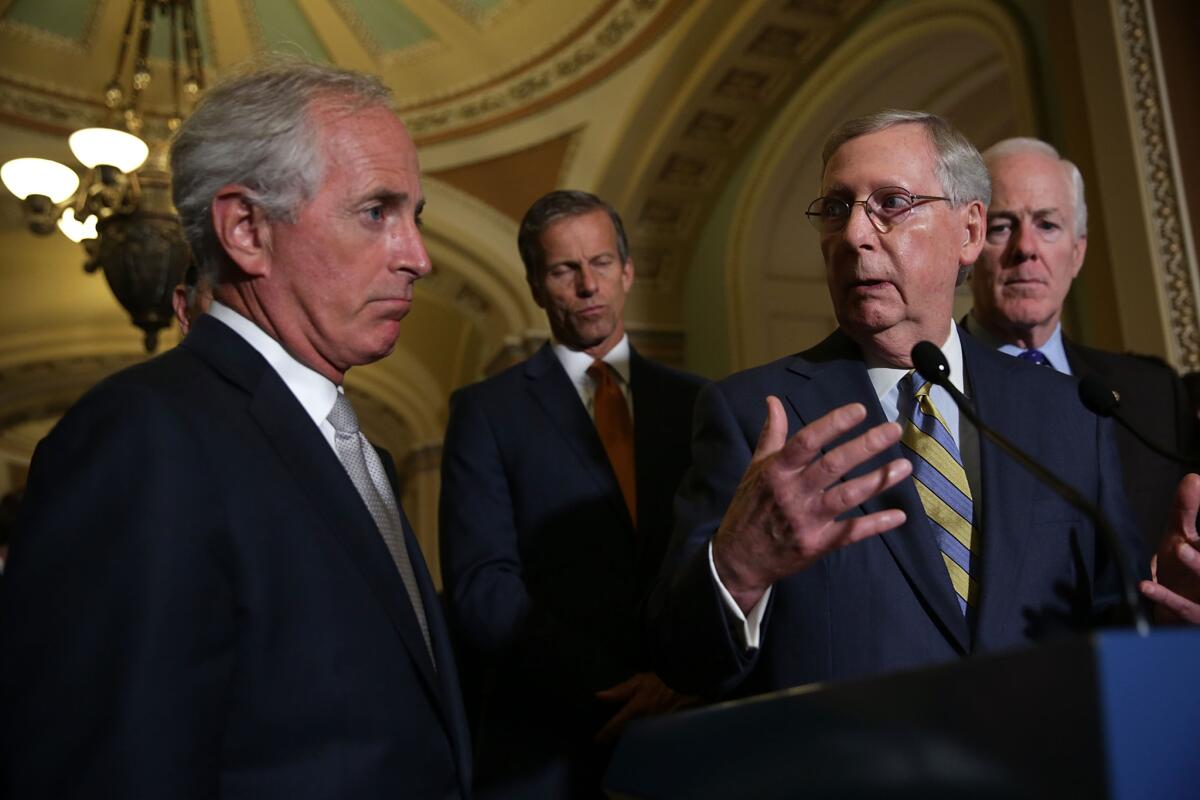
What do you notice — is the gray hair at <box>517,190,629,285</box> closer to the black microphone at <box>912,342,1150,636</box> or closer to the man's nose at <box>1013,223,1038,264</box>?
the man's nose at <box>1013,223,1038,264</box>

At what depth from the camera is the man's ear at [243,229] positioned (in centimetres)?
151

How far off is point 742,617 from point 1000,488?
44cm

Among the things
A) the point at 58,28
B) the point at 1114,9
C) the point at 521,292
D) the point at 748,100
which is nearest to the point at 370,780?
the point at 1114,9

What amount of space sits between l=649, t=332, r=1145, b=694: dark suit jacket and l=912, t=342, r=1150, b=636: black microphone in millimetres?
188

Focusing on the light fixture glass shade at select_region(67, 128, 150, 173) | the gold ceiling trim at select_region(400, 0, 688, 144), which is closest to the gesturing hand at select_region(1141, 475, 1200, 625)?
the light fixture glass shade at select_region(67, 128, 150, 173)

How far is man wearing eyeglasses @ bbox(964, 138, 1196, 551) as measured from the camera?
2.53 meters

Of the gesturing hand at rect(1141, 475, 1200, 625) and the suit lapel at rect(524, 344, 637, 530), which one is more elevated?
the suit lapel at rect(524, 344, 637, 530)

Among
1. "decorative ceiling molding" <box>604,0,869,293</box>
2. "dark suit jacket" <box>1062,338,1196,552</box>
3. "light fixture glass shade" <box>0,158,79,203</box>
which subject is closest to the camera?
"dark suit jacket" <box>1062,338,1196,552</box>

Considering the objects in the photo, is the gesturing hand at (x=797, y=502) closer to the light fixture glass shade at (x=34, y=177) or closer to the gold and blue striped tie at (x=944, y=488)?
the gold and blue striped tie at (x=944, y=488)

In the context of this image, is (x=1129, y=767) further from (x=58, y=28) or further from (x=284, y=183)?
(x=58, y=28)

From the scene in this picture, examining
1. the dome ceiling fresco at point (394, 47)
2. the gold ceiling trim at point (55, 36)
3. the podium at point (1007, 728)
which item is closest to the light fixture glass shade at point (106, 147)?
the dome ceiling fresco at point (394, 47)

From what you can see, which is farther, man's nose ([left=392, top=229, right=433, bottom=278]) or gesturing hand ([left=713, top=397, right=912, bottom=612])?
man's nose ([left=392, top=229, right=433, bottom=278])

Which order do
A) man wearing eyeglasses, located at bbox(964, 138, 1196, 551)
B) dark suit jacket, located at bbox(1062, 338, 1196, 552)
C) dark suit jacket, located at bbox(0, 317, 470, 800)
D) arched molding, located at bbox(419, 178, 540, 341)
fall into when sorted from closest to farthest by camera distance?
dark suit jacket, located at bbox(0, 317, 470, 800) < dark suit jacket, located at bbox(1062, 338, 1196, 552) < man wearing eyeglasses, located at bbox(964, 138, 1196, 551) < arched molding, located at bbox(419, 178, 540, 341)

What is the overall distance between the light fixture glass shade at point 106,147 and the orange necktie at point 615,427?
3.98m
